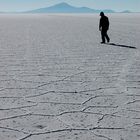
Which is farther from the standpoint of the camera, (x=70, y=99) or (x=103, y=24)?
(x=103, y=24)

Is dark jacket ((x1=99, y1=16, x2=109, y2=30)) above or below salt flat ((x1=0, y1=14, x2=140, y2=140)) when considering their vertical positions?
above

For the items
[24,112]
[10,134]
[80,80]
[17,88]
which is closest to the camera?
[10,134]

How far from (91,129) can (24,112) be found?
3.48 ft

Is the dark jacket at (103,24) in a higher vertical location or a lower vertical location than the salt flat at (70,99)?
higher

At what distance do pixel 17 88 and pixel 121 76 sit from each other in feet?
7.20

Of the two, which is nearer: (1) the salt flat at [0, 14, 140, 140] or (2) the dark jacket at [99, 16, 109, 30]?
(1) the salt flat at [0, 14, 140, 140]

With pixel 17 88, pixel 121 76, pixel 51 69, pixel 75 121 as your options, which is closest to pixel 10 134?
pixel 75 121

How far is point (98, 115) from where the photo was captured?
16.9 ft

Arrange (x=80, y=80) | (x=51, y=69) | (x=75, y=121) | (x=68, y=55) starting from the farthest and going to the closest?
1. (x=68, y=55)
2. (x=51, y=69)
3. (x=80, y=80)
4. (x=75, y=121)

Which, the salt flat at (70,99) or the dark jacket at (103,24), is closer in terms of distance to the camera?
the salt flat at (70,99)

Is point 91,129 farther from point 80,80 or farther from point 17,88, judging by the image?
point 80,80

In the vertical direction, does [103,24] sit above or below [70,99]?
above

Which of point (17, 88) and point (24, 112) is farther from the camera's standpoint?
point (17, 88)

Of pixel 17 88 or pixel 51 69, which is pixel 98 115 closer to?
pixel 17 88
